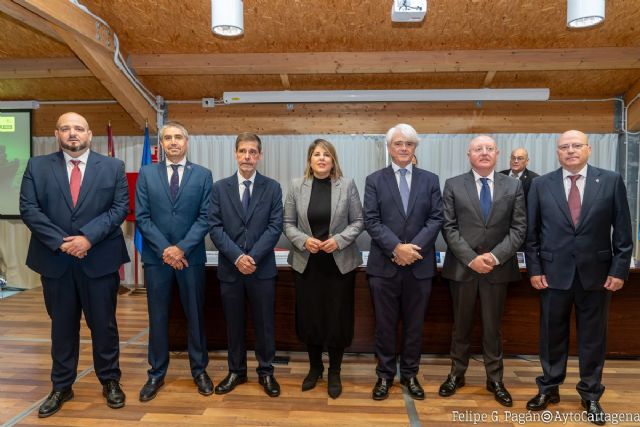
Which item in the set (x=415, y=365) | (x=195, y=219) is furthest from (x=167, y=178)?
(x=415, y=365)

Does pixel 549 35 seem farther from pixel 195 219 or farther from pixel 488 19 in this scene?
pixel 195 219

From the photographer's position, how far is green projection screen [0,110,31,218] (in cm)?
705

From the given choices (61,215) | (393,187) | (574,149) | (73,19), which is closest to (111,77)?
(73,19)

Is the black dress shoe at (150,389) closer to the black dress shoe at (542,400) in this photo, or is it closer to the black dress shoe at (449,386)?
the black dress shoe at (449,386)

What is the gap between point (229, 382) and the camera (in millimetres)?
2990

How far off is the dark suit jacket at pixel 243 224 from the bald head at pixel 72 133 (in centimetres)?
82

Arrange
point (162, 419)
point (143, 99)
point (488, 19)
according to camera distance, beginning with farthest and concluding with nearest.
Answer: point (143, 99) → point (488, 19) → point (162, 419)

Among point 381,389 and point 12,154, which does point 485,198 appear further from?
point 12,154

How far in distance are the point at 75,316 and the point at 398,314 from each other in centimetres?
199

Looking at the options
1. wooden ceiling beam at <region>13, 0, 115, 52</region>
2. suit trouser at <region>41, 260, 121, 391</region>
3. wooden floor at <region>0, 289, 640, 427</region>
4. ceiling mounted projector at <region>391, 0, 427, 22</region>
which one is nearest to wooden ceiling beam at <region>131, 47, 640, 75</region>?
wooden ceiling beam at <region>13, 0, 115, 52</region>

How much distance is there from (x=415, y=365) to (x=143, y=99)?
17.9 ft

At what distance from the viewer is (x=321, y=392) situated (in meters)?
3.00

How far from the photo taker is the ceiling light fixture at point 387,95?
637 cm

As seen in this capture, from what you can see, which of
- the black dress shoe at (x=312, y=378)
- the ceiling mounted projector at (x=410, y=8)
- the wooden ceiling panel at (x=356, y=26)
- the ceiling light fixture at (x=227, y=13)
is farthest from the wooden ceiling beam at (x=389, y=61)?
the black dress shoe at (x=312, y=378)
